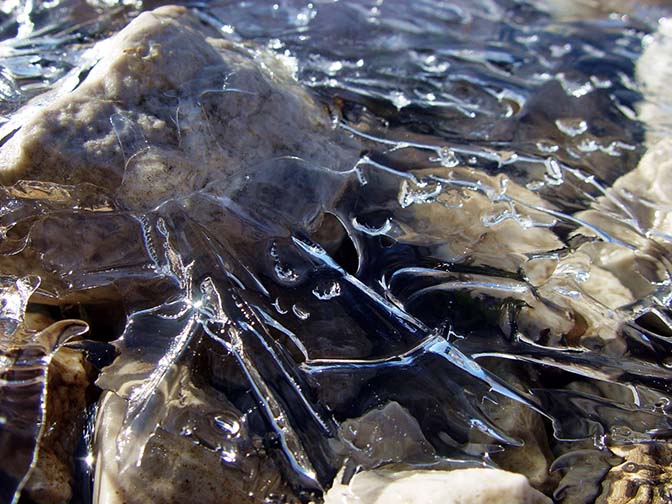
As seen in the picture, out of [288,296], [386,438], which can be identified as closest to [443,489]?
[386,438]

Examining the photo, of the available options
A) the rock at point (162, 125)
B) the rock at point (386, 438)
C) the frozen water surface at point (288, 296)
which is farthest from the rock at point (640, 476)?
the rock at point (162, 125)

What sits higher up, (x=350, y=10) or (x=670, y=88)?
(x=350, y=10)

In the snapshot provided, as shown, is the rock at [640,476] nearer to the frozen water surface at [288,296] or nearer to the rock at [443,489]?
the frozen water surface at [288,296]

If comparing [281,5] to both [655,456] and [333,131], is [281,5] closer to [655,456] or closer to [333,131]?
[333,131]

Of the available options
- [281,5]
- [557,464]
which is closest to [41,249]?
[557,464]

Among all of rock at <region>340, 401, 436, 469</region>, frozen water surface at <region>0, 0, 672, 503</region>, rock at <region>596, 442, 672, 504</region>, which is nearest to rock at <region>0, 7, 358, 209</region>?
frozen water surface at <region>0, 0, 672, 503</region>
